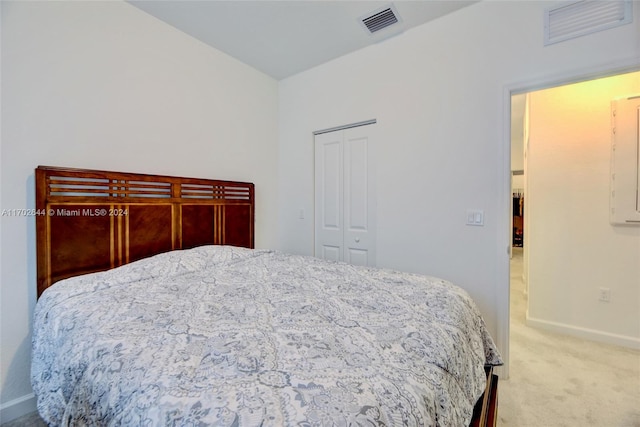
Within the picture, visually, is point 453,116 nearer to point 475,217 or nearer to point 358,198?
point 475,217

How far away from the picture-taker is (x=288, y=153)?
10.7 ft

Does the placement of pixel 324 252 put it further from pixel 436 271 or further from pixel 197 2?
pixel 197 2

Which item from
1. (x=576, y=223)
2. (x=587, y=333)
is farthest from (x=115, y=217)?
(x=587, y=333)

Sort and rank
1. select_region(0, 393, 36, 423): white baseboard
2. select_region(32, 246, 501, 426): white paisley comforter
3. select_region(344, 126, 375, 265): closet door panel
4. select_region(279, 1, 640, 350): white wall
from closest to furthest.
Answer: select_region(32, 246, 501, 426): white paisley comforter < select_region(0, 393, 36, 423): white baseboard < select_region(279, 1, 640, 350): white wall < select_region(344, 126, 375, 265): closet door panel

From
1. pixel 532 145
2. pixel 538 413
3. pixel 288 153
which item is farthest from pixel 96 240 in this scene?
pixel 532 145

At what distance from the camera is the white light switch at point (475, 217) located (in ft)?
6.71

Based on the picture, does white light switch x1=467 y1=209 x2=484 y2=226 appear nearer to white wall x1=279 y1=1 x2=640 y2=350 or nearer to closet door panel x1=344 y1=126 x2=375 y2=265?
white wall x1=279 y1=1 x2=640 y2=350

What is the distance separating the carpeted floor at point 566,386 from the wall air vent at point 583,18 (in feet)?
7.43

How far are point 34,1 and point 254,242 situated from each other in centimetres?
230

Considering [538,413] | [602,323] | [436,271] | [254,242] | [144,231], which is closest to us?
[538,413]

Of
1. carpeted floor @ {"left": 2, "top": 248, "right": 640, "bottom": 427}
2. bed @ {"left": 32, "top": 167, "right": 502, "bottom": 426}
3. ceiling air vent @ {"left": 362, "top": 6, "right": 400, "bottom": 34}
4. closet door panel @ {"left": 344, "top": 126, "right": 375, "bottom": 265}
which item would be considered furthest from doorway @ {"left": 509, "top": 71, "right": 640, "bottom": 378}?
bed @ {"left": 32, "top": 167, "right": 502, "bottom": 426}

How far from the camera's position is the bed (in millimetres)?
661

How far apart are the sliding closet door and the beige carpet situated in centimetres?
140

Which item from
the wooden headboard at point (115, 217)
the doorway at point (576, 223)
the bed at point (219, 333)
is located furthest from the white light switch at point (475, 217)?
the wooden headboard at point (115, 217)
